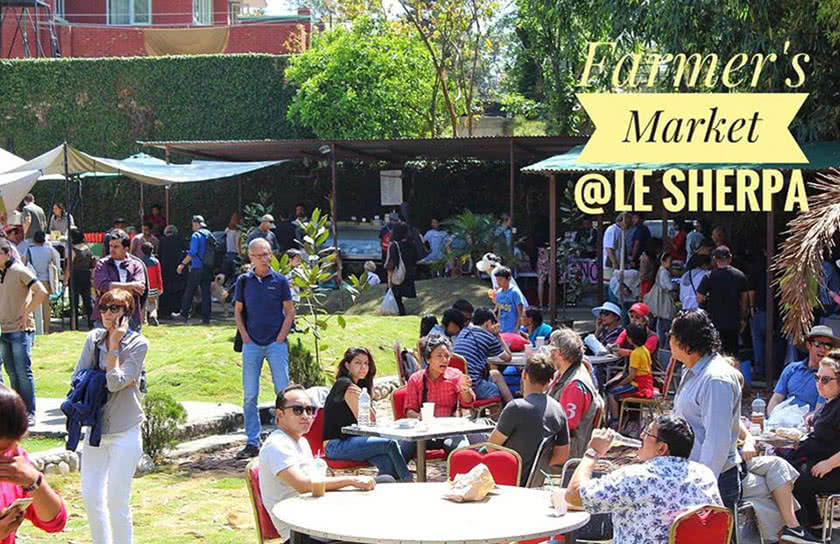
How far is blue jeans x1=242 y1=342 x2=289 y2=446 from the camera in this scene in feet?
33.3

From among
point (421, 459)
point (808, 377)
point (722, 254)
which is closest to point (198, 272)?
point (722, 254)

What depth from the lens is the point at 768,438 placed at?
7637 millimetres

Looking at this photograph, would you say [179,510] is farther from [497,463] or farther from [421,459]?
[497,463]

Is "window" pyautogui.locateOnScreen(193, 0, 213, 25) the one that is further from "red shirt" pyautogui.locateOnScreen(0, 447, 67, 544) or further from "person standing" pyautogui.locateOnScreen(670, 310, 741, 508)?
"red shirt" pyautogui.locateOnScreen(0, 447, 67, 544)

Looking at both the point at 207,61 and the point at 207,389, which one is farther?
the point at 207,61

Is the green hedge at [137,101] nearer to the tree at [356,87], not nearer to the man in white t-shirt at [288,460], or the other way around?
the tree at [356,87]

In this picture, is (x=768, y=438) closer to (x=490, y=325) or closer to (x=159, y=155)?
(x=490, y=325)

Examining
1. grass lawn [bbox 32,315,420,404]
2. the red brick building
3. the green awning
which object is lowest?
grass lawn [bbox 32,315,420,404]

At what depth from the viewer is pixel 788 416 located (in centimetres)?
812

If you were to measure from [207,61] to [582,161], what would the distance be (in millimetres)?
16671

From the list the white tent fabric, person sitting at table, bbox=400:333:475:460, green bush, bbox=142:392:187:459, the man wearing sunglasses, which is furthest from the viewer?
the white tent fabric

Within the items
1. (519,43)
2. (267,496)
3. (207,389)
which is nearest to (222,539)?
(267,496)

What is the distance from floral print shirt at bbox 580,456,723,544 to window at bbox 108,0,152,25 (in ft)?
112

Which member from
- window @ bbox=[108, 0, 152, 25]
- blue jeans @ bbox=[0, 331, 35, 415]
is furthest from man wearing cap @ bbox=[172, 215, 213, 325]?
window @ bbox=[108, 0, 152, 25]
